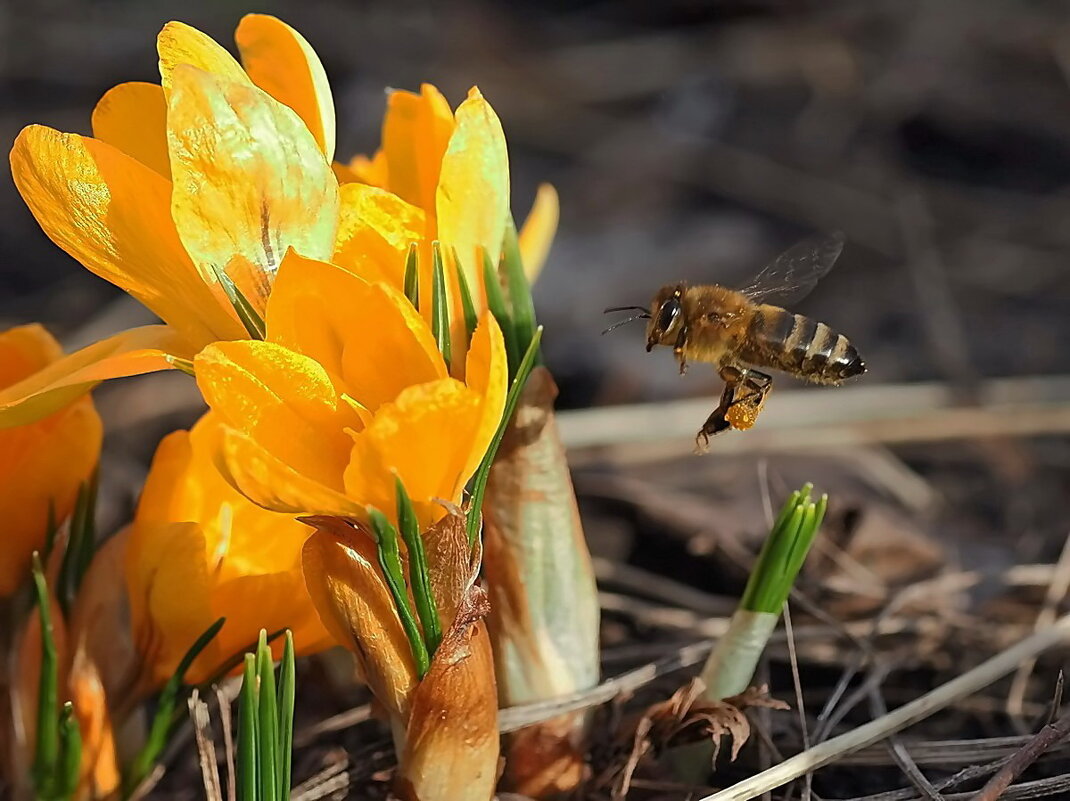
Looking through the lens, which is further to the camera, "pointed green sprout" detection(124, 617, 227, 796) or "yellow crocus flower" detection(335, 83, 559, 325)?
"pointed green sprout" detection(124, 617, 227, 796)

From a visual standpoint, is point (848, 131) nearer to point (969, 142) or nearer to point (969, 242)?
point (969, 142)

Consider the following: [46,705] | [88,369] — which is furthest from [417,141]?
[46,705]

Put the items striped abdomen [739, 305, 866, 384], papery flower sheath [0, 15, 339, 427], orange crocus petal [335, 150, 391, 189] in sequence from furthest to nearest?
1. striped abdomen [739, 305, 866, 384]
2. orange crocus petal [335, 150, 391, 189]
3. papery flower sheath [0, 15, 339, 427]

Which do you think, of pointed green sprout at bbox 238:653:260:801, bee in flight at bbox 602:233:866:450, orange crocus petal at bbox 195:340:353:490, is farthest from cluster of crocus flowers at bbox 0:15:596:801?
bee in flight at bbox 602:233:866:450

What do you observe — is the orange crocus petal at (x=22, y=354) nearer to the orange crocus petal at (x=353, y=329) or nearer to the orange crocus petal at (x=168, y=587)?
the orange crocus petal at (x=168, y=587)

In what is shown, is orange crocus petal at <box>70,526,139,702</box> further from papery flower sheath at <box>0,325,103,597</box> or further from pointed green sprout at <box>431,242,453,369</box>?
pointed green sprout at <box>431,242,453,369</box>

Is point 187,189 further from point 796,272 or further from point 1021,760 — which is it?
point 1021,760
